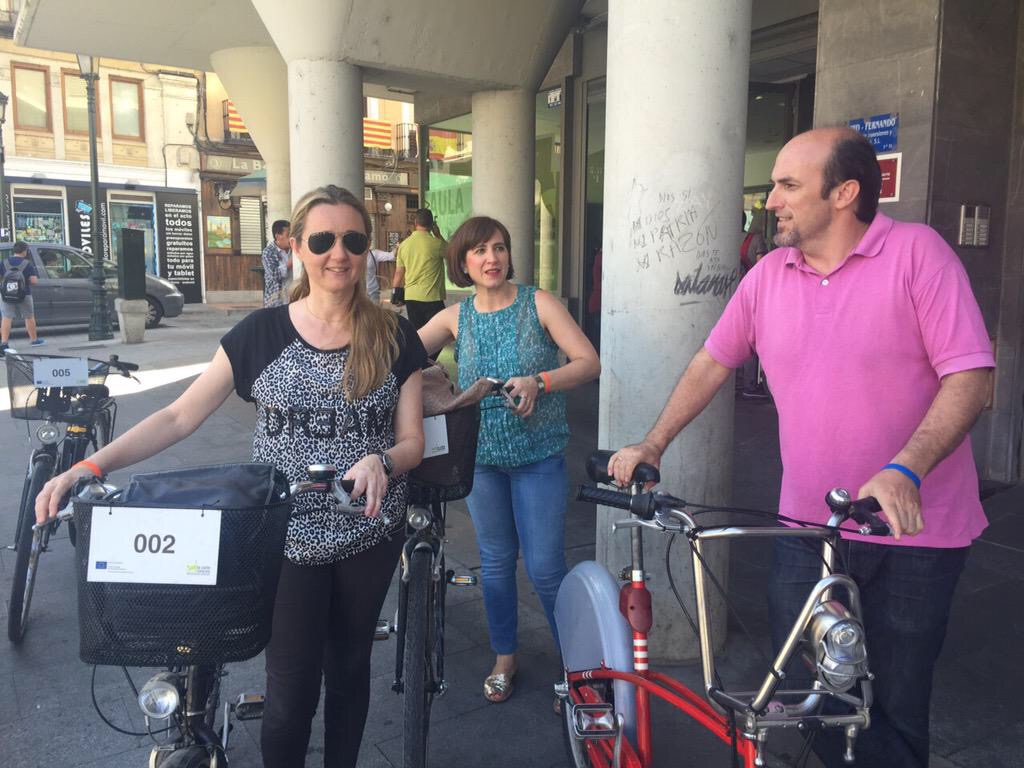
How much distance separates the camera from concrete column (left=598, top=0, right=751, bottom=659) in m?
3.48

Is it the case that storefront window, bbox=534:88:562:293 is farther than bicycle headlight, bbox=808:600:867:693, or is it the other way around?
storefront window, bbox=534:88:562:293

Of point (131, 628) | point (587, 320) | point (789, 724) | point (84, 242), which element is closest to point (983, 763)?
point (789, 724)

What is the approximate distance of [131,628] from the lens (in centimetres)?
184

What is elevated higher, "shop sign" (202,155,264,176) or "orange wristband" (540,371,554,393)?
"shop sign" (202,155,264,176)

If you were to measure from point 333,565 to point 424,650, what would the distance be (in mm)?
428

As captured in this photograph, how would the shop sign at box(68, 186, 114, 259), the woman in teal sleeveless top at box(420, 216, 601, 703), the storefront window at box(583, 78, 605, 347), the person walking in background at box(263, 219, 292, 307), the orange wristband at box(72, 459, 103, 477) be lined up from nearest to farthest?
1. the orange wristband at box(72, 459, 103, 477)
2. the woman in teal sleeveless top at box(420, 216, 601, 703)
3. the person walking in background at box(263, 219, 292, 307)
4. the storefront window at box(583, 78, 605, 347)
5. the shop sign at box(68, 186, 114, 259)

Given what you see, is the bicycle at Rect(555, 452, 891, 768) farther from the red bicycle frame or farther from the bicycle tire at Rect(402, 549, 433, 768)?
the bicycle tire at Rect(402, 549, 433, 768)

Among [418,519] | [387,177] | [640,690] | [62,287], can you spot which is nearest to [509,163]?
[418,519]

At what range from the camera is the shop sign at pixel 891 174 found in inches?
218

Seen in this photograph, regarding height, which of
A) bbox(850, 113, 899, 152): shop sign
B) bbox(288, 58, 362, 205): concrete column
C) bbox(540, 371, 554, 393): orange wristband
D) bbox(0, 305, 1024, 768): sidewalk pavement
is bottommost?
bbox(0, 305, 1024, 768): sidewalk pavement

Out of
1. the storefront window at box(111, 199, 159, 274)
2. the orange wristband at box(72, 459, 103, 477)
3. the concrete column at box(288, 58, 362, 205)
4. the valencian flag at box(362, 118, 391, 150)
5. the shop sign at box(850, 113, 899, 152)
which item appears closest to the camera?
the orange wristband at box(72, 459, 103, 477)

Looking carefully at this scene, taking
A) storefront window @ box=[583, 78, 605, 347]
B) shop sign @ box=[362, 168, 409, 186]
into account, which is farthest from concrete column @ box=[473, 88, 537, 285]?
shop sign @ box=[362, 168, 409, 186]

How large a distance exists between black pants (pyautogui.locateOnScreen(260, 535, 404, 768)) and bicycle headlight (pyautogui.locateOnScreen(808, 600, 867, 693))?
1299 mm

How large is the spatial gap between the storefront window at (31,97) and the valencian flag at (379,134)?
10.8 metres
